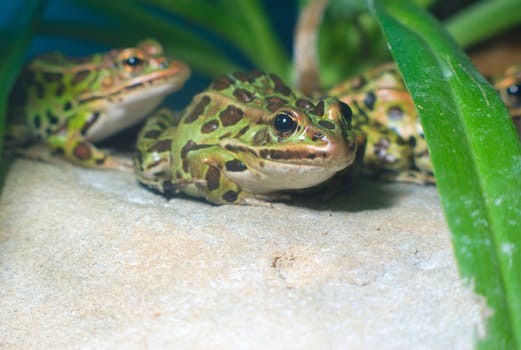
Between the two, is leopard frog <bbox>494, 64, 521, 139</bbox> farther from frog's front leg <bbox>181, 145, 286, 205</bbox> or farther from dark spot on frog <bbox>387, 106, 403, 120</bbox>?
frog's front leg <bbox>181, 145, 286, 205</bbox>

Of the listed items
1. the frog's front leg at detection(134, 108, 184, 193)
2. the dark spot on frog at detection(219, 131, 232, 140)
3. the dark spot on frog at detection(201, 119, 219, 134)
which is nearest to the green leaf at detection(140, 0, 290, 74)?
the frog's front leg at detection(134, 108, 184, 193)

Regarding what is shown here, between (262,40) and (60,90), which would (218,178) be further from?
(262,40)

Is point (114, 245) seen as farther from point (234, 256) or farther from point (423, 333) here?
point (423, 333)

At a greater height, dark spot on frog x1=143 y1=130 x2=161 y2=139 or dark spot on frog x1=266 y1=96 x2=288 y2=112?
dark spot on frog x1=266 y1=96 x2=288 y2=112

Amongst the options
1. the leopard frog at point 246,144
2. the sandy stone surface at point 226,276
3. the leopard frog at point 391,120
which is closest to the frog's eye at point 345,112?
the leopard frog at point 246,144

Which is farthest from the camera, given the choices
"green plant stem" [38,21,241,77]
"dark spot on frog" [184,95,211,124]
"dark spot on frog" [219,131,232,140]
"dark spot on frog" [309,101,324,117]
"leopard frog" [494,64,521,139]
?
"green plant stem" [38,21,241,77]

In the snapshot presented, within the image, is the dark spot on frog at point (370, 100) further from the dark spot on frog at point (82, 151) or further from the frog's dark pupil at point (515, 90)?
the dark spot on frog at point (82, 151)

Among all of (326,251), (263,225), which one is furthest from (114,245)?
(326,251)
